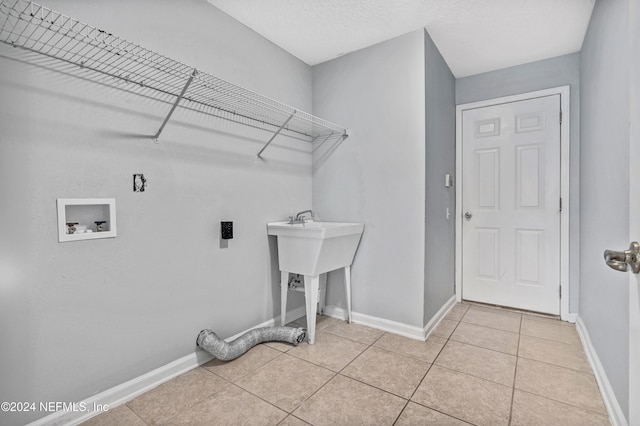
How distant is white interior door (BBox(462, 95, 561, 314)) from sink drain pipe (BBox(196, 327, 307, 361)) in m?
1.95

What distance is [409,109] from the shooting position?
2.36 metres

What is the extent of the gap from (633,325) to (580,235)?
7.23ft

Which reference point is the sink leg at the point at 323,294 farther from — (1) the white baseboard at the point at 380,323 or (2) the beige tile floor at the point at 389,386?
(2) the beige tile floor at the point at 389,386

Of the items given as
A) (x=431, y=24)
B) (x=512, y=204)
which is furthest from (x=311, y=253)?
(x=512, y=204)

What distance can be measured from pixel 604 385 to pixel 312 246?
1740 millimetres

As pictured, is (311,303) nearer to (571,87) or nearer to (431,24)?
(431,24)

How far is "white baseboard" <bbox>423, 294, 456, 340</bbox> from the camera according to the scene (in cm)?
237

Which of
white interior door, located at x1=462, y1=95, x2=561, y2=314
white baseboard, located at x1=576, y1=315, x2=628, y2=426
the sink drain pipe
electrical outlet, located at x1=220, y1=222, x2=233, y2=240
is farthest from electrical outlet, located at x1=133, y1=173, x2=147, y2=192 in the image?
white interior door, located at x1=462, y1=95, x2=561, y2=314

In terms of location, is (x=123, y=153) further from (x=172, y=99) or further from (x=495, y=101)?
(x=495, y=101)

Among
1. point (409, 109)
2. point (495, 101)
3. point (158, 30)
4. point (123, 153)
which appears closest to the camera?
point (123, 153)

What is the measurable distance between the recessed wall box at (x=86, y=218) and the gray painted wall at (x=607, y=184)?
2.32 meters

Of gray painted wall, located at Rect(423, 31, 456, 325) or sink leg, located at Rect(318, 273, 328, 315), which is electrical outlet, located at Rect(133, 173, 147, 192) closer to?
sink leg, located at Rect(318, 273, 328, 315)

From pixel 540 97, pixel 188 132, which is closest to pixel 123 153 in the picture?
pixel 188 132

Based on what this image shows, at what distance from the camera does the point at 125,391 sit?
5.16 ft
